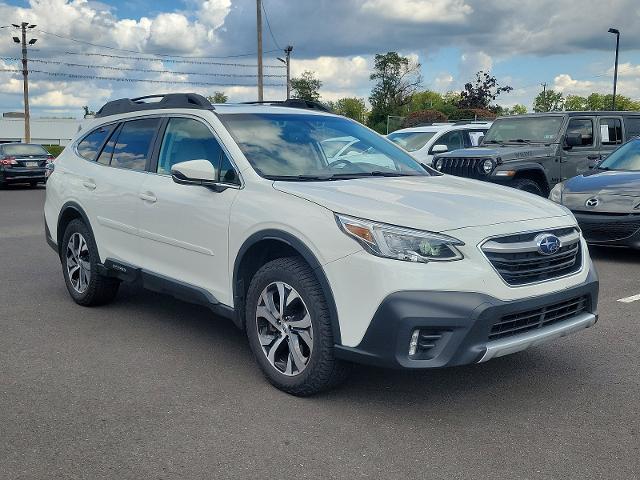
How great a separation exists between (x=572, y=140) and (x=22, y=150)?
1894cm

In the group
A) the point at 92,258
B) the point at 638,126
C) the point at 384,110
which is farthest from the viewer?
the point at 384,110

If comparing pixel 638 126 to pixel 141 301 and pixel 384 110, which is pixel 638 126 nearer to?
A: pixel 141 301

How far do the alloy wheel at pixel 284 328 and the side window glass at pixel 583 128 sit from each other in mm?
8828

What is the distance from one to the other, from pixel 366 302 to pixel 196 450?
1.10 m

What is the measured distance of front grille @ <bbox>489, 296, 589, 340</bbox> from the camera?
12.3ft

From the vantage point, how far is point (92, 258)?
5996 mm

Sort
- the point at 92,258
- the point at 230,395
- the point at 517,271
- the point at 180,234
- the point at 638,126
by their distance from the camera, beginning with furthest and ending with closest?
the point at 638,126, the point at 92,258, the point at 180,234, the point at 230,395, the point at 517,271

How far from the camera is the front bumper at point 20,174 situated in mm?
23469

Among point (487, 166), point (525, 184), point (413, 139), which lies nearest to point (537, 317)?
point (487, 166)

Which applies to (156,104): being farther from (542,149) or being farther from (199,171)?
(542,149)

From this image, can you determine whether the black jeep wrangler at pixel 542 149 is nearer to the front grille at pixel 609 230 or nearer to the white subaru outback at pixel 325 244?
the front grille at pixel 609 230

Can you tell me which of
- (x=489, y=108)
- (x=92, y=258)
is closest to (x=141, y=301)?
(x=92, y=258)

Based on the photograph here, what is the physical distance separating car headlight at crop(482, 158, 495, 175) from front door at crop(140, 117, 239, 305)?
271 inches

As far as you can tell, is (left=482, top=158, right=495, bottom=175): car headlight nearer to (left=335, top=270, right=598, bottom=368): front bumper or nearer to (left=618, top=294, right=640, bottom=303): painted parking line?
(left=618, top=294, right=640, bottom=303): painted parking line
